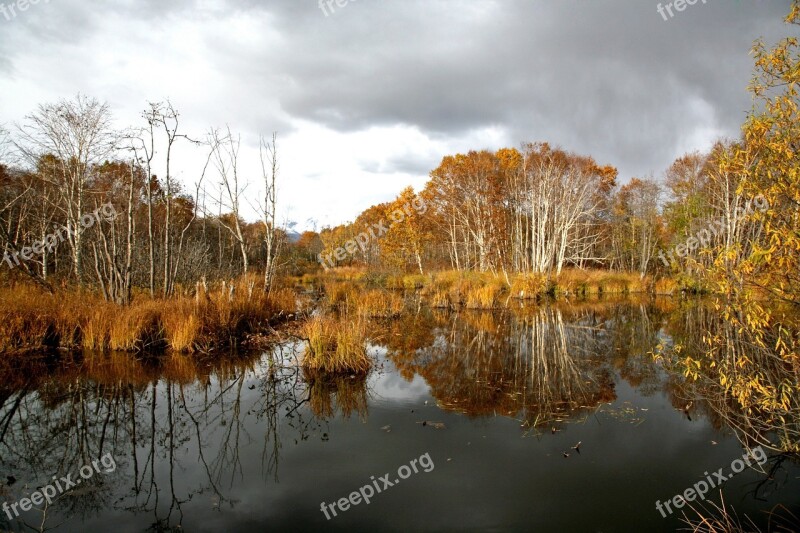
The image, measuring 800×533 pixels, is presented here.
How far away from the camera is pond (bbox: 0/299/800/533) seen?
4.15m

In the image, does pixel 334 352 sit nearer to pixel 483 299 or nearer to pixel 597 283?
A: pixel 483 299

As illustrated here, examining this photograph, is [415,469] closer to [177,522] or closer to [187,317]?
[177,522]

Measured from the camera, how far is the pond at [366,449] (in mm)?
4148

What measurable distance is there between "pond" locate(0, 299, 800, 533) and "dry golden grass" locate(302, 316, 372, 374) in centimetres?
36

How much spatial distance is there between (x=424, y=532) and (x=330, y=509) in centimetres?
99

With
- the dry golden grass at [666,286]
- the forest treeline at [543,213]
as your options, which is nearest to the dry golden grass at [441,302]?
the forest treeline at [543,213]

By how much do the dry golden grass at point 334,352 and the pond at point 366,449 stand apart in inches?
14.0

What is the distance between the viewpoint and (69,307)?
Result: 10227mm

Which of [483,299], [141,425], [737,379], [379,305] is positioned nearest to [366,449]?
[141,425]

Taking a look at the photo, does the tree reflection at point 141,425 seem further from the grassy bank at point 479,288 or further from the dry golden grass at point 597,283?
the dry golden grass at point 597,283

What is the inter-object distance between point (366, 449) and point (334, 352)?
351cm

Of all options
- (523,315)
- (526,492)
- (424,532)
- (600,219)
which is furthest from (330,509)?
(600,219)

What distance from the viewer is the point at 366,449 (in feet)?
18.0

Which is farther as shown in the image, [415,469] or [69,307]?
[69,307]
